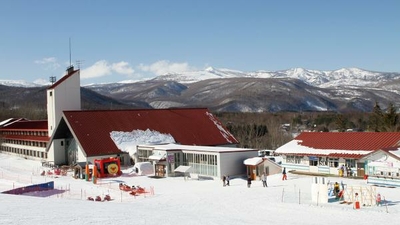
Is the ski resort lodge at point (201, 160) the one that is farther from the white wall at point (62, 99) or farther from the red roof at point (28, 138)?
the red roof at point (28, 138)

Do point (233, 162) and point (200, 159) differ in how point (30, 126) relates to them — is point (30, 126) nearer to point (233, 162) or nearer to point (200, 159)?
point (200, 159)

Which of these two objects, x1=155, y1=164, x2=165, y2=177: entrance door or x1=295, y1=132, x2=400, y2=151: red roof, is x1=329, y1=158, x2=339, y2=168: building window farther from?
x1=155, y1=164, x2=165, y2=177: entrance door

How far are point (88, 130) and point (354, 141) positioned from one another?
23.4m

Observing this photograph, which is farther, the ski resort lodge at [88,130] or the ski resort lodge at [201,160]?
the ski resort lodge at [88,130]

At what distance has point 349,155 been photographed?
114 ft

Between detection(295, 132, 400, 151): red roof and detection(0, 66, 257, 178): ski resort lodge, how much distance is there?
9.25m

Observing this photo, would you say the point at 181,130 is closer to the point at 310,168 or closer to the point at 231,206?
the point at 310,168

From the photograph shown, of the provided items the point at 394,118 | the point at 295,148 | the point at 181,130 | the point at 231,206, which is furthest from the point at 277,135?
the point at 231,206

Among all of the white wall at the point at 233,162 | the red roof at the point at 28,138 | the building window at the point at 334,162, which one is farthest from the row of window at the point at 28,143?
the building window at the point at 334,162

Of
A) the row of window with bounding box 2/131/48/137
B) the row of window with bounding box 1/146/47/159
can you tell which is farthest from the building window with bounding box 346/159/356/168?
the row of window with bounding box 2/131/48/137

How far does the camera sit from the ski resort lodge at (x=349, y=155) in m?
30.6

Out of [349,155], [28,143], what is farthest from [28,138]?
[349,155]

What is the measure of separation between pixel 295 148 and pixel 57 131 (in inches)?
872

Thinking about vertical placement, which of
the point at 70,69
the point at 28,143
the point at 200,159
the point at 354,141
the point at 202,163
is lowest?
the point at 202,163
